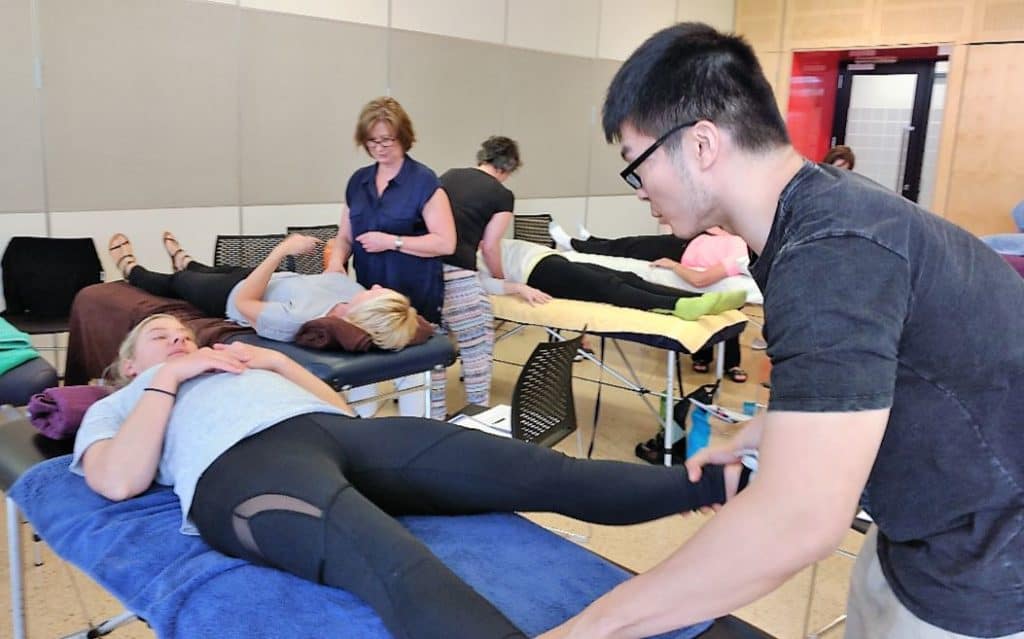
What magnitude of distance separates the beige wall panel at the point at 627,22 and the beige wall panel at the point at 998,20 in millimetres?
2235

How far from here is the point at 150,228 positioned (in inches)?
158

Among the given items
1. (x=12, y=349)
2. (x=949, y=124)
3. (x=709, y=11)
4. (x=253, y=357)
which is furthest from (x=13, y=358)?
(x=949, y=124)

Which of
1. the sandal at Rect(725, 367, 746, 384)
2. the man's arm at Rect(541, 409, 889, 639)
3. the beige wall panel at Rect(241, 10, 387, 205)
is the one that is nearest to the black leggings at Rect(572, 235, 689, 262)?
the sandal at Rect(725, 367, 746, 384)

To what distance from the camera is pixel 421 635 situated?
1.07 m

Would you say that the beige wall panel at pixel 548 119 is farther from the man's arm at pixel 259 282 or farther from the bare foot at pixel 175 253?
the man's arm at pixel 259 282

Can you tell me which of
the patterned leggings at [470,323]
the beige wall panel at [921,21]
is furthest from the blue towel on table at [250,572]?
the beige wall panel at [921,21]

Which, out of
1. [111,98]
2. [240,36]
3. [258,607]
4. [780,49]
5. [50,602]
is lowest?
[50,602]

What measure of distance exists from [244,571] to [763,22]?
23.3ft

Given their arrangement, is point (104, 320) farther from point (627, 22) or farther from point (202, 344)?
point (627, 22)

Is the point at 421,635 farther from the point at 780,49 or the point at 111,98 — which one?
the point at 780,49

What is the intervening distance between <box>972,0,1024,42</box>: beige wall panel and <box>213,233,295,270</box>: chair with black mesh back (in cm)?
528

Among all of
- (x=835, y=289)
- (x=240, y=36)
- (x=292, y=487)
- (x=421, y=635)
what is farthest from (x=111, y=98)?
(x=835, y=289)

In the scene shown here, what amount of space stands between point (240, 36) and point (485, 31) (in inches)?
70.3

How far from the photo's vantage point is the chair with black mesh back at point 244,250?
13.4ft
